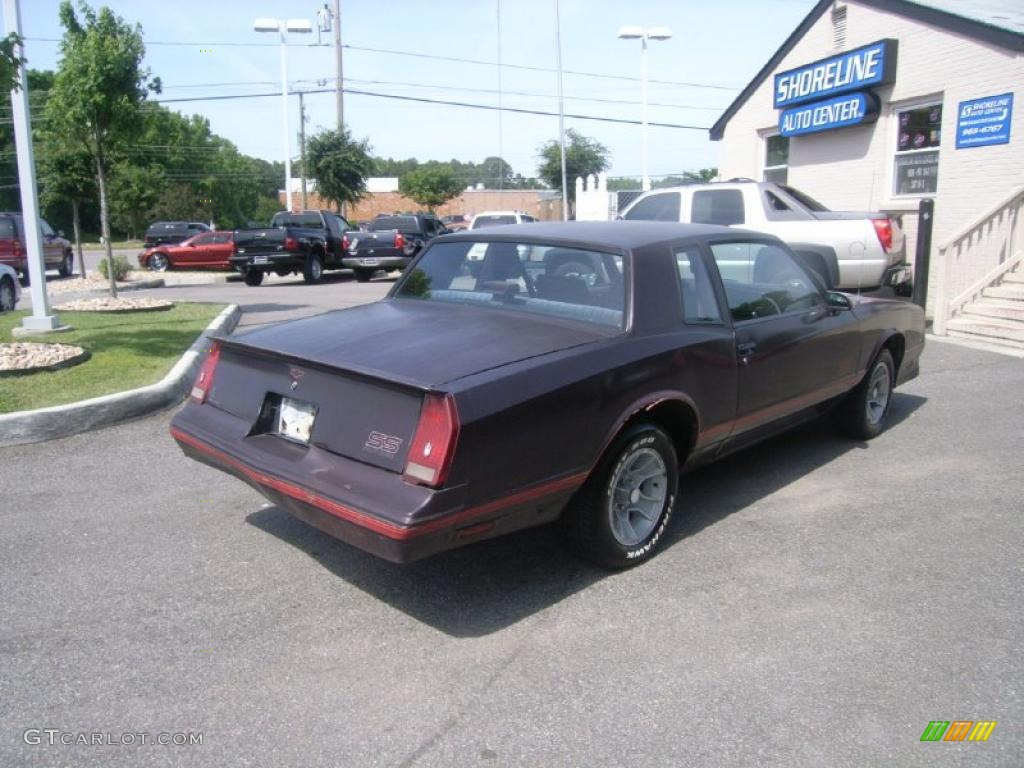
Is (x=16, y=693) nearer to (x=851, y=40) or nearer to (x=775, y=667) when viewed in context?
(x=775, y=667)

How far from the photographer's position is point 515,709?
9.62 feet

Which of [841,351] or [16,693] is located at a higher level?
[841,351]

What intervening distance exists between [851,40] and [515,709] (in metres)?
14.2

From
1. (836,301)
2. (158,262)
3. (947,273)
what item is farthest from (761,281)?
(158,262)

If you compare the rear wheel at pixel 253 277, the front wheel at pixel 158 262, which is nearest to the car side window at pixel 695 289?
the rear wheel at pixel 253 277

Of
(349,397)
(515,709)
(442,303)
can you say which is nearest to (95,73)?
(442,303)

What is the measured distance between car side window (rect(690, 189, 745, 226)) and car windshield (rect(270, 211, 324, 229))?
12.0 metres

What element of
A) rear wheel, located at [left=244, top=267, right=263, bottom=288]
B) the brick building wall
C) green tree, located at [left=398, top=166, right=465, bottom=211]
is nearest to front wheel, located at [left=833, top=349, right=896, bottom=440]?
the brick building wall

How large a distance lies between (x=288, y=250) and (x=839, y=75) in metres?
12.0

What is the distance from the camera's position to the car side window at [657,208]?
11.7 metres

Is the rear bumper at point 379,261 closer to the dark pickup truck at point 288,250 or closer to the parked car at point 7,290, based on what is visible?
the dark pickup truck at point 288,250

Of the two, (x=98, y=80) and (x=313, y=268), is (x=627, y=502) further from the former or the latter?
(x=313, y=268)

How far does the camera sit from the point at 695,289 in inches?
176

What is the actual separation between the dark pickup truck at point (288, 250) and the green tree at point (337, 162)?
1234cm
